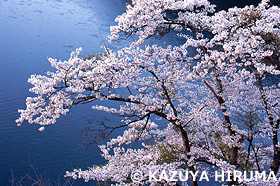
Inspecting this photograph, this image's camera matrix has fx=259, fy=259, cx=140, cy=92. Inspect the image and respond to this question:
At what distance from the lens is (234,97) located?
28.6 ft

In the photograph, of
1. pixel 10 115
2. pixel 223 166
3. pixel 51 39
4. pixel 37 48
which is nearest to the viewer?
pixel 223 166

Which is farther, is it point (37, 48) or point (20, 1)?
point (20, 1)

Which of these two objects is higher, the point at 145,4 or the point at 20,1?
the point at 20,1

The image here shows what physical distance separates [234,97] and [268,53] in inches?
101

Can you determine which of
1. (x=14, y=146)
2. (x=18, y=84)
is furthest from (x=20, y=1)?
(x=14, y=146)

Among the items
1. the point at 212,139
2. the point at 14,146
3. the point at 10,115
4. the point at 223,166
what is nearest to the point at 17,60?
the point at 10,115

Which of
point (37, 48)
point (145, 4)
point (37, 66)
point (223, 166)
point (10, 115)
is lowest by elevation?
point (223, 166)

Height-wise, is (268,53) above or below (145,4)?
below

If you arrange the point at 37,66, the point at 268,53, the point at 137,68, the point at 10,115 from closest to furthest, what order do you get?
the point at 268,53, the point at 137,68, the point at 10,115, the point at 37,66

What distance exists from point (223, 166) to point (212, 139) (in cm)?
442

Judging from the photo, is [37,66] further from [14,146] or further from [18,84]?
[14,146]

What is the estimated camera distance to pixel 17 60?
94.6ft

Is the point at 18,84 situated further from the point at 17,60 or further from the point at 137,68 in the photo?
the point at 137,68

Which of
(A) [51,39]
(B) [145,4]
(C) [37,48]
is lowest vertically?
(B) [145,4]
